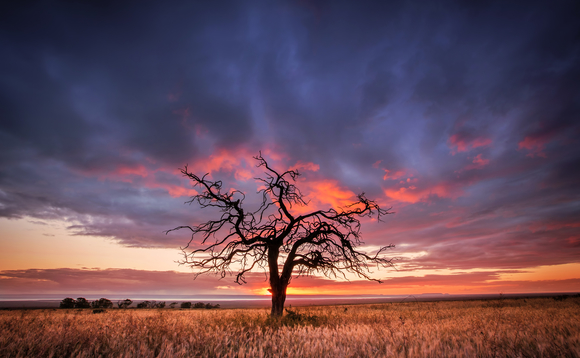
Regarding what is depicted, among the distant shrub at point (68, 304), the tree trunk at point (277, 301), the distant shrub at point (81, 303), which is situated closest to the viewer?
the tree trunk at point (277, 301)

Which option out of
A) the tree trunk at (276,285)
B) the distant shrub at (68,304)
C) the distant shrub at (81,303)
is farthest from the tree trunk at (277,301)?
the distant shrub at (68,304)

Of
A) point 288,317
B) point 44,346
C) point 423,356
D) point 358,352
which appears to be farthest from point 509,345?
point 44,346

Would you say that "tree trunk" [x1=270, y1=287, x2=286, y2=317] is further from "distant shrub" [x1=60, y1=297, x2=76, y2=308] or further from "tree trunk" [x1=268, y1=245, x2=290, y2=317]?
"distant shrub" [x1=60, y1=297, x2=76, y2=308]

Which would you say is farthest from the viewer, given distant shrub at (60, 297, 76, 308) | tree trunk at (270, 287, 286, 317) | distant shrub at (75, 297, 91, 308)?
distant shrub at (60, 297, 76, 308)

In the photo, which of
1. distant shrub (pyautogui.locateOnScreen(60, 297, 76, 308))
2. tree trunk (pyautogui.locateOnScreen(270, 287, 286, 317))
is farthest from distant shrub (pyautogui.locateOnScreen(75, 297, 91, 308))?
tree trunk (pyautogui.locateOnScreen(270, 287, 286, 317))

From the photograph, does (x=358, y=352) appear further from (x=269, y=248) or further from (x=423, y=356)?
(x=269, y=248)

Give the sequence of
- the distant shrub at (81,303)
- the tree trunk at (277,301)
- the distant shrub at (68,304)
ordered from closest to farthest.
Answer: the tree trunk at (277,301) < the distant shrub at (81,303) < the distant shrub at (68,304)

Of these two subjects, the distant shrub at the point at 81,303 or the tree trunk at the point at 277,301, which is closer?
the tree trunk at the point at 277,301

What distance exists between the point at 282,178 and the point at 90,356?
9368 millimetres

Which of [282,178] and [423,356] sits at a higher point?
[282,178]

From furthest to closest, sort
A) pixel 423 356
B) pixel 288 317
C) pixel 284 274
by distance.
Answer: pixel 284 274 < pixel 288 317 < pixel 423 356

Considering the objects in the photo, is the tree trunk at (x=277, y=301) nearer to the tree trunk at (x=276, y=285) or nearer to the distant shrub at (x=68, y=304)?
the tree trunk at (x=276, y=285)

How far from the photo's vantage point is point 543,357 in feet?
16.7

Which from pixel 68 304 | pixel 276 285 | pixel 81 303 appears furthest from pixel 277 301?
pixel 68 304
